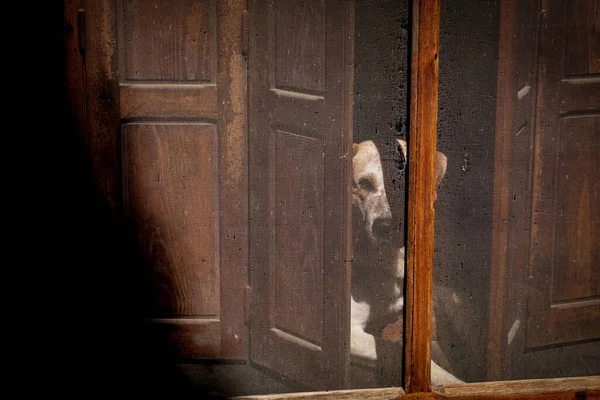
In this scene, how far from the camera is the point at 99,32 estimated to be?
1.87 meters

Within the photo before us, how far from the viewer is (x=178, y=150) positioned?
1932 mm

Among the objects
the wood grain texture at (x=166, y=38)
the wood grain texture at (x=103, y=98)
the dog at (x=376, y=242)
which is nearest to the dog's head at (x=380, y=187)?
the dog at (x=376, y=242)

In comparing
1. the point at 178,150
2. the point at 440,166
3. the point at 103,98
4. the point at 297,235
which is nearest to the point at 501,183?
the point at 440,166

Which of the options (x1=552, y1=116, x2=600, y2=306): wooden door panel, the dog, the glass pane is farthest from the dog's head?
(x1=552, y1=116, x2=600, y2=306): wooden door panel

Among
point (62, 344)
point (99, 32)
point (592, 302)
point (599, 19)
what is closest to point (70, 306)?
point (62, 344)

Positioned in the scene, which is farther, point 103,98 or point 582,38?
point 582,38

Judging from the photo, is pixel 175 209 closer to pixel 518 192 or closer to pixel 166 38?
pixel 166 38

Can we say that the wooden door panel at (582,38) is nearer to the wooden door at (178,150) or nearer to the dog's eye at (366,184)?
the dog's eye at (366,184)

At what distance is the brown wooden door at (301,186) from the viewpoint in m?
1.92

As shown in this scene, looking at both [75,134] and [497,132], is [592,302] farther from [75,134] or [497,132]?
[75,134]

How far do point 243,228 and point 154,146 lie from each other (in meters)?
0.30

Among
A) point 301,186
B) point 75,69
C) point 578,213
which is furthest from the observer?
point 578,213

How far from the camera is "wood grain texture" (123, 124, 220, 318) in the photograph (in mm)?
1923

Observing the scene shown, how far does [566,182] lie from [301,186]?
2.33ft
